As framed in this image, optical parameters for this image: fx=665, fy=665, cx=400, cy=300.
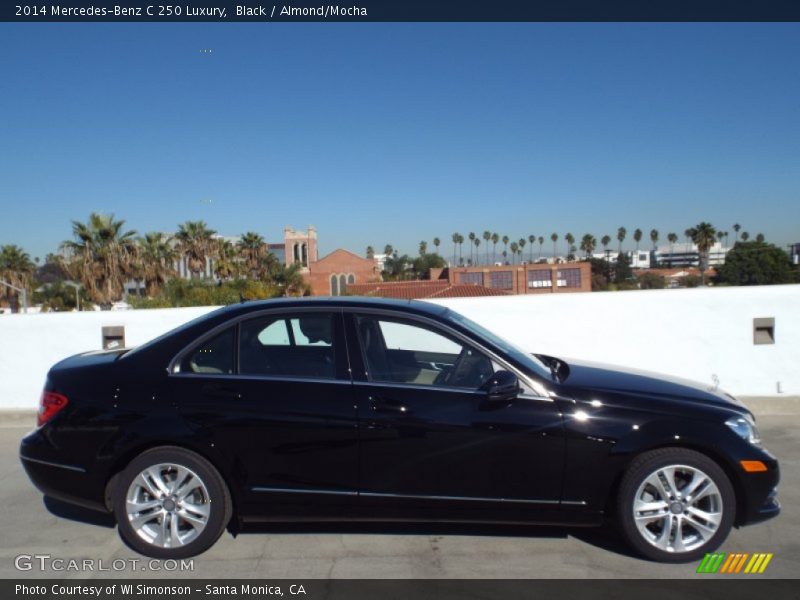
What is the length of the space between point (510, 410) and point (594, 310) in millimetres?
4217

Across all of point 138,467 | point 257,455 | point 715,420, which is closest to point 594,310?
point 715,420

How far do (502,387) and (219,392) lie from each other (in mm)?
1672

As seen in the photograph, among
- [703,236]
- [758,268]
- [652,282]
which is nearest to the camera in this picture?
[758,268]

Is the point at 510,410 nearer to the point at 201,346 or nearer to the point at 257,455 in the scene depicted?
the point at 257,455

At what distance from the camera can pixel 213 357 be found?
4.12m

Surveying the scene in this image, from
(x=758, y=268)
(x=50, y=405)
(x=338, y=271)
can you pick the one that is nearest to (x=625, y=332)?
(x=50, y=405)

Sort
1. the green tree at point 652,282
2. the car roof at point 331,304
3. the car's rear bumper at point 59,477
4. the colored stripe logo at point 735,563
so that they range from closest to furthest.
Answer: the colored stripe logo at point 735,563, the car's rear bumper at point 59,477, the car roof at point 331,304, the green tree at point 652,282

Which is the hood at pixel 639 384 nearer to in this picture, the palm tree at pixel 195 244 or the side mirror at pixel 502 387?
the side mirror at pixel 502 387

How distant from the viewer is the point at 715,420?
12.7 feet

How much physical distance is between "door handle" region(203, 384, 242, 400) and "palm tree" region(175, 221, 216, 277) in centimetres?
4870

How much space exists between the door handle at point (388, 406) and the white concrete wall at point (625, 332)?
3.96m

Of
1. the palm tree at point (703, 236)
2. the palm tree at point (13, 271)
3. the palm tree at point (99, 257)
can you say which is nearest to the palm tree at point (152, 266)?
the palm tree at point (99, 257)

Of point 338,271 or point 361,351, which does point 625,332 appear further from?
point 338,271

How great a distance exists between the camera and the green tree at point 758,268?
36.2m
